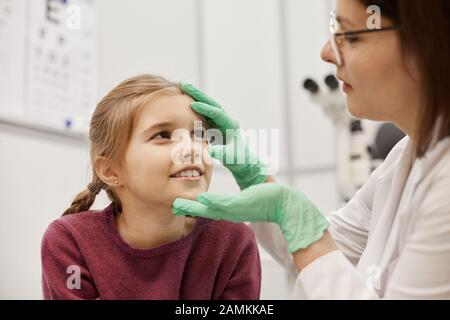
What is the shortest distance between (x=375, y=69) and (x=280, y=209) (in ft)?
0.89

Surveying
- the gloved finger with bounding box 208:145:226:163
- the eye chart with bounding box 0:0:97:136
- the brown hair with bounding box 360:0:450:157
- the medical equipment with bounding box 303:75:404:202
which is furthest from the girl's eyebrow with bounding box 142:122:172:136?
the medical equipment with bounding box 303:75:404:202

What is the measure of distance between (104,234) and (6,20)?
1.18 metres

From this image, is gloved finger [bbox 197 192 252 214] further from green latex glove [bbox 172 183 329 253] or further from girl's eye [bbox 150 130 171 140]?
girl's eye [bbox 150 130 171 140]

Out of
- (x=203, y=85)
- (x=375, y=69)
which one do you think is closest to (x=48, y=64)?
(x=203, y=85)

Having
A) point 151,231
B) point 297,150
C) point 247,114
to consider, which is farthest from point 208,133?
point 297,150

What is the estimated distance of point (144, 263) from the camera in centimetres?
101

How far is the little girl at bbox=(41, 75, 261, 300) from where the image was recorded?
0.97m

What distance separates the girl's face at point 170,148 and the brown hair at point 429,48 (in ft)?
1.15

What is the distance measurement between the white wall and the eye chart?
0.29 ft

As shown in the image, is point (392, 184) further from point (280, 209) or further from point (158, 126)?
point (158, 126)

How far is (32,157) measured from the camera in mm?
1711

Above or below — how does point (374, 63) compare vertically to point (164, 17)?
below
